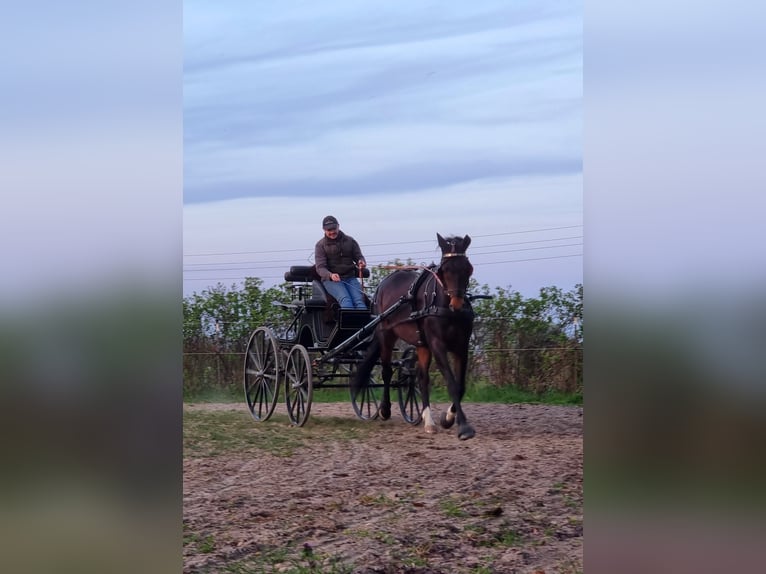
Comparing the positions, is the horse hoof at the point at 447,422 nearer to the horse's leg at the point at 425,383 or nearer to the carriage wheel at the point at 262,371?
the horse's leg at the point at 425,383

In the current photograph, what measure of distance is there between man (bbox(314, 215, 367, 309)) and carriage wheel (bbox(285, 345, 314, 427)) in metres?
0.59

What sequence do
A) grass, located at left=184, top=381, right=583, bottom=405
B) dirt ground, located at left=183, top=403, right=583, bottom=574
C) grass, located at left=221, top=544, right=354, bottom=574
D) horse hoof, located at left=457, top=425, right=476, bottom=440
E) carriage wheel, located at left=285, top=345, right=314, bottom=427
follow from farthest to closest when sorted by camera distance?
grass, located at left=184, top=381, right=583, bottom=405
carriage wheel, located at left=285, top=345, right=314, bottom=427
horse hoof, located at left=457, top=425, right=476, bottom=440
dirt ground, located at left=183, top=403, right=583, bottom=574
grass, located at left=221, top=544, right=354, bottom=574

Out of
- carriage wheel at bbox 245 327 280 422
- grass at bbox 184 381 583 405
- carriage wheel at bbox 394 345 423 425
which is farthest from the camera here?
grass at bbox 184 381 583 405

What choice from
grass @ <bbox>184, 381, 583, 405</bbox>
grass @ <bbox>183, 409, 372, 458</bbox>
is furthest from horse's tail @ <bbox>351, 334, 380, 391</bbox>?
grass @ <bbox>184, 381, 583, 405</bbox>

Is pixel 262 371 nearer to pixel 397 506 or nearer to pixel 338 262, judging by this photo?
pixel 338 262

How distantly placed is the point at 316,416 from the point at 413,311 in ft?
5.61

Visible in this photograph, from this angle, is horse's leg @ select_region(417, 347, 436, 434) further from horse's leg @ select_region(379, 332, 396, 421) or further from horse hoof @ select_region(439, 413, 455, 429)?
horse's leg @ select_region(379, 332, 396, 421)

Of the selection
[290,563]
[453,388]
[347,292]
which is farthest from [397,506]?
[347,292]

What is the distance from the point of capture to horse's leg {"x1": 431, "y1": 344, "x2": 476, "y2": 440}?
7305 millimetres

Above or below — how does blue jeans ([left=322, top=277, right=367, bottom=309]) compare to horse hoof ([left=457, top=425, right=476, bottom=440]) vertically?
above

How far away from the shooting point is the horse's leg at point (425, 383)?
7.78m

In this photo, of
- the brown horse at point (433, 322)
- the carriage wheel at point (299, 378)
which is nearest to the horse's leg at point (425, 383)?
the brown horse at point (433, 322)

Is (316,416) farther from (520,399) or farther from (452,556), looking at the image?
(452,556)
